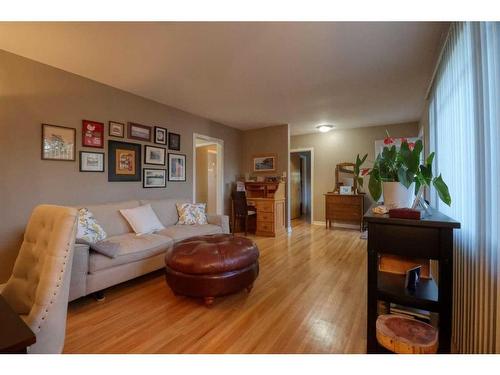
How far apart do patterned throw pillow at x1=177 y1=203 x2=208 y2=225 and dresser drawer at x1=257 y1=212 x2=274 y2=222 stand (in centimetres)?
158

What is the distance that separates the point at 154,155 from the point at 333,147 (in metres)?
4.26

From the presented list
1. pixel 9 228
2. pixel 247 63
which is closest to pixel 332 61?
pixel 247 63

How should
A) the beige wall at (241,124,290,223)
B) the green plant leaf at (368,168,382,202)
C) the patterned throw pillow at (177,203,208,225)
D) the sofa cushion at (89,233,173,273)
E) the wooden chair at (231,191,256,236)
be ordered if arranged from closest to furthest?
the green plant leaf at (368,168,382,202) → the sofa cushion at (89,233,173,273) → the patterned throw pillow at (177,203,208,225) → the wooden chair at (231,191,256,236) → the beige wall at (241,124,290,223)

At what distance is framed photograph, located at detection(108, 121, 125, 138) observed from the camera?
10.4 feet

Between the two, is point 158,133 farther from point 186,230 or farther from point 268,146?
point 268,146

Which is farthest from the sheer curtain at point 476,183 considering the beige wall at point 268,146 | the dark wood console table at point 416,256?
the beige wall at point 268,146

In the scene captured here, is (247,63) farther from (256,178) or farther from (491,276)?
(256,178)

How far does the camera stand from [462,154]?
1.46 meters

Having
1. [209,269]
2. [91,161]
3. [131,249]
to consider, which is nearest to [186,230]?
[131,249]

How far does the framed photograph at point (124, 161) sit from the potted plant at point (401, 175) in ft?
10.4

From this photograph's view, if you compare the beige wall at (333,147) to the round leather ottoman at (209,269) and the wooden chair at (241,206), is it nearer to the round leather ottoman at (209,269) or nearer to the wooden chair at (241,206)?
the wooden chair at (241,206)

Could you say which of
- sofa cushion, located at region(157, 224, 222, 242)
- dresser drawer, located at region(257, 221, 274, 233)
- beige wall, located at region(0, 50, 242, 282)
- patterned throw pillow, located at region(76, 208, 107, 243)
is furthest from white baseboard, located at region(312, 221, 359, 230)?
patterned throw pillow, located at region(76, 208, 107, 243)

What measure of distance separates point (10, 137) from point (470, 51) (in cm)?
380

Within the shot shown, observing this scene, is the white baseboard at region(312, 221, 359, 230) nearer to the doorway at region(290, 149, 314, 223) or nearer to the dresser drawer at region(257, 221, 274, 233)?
the doorway at region(290, 149, 314, 223)
